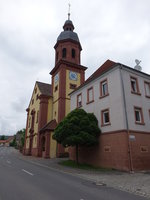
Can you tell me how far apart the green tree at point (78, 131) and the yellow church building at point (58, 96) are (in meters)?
11.2

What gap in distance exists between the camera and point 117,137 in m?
15.3

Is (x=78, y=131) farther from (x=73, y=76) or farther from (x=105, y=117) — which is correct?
(x=73, y=76)

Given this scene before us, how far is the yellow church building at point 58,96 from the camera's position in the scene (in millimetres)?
28297

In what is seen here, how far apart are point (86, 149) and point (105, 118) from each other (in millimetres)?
4525

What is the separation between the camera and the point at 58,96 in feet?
100.0

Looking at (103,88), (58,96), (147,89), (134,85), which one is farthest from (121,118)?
(58,96)

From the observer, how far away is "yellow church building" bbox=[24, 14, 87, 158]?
28297mm

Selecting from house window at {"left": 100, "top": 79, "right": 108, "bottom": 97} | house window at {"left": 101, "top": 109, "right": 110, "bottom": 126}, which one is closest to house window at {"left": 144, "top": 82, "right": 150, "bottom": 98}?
house window at {"left": 100, "top": 79, "right": 108, "bottom": 97}

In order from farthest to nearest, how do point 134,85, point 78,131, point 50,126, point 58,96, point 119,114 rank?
point 58,96, point 50,126, point 134,85, point 78,131, point 119,114

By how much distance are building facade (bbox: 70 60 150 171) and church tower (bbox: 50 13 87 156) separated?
10386 mm

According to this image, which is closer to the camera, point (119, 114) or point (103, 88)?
point (119, 114)

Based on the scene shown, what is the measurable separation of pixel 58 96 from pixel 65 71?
4.96m

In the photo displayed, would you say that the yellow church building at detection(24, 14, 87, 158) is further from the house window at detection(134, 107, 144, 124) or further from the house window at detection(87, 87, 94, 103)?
the house window at detection(134, 107, 144, 124)

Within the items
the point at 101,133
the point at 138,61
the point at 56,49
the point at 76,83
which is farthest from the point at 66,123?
the point at 56,49
